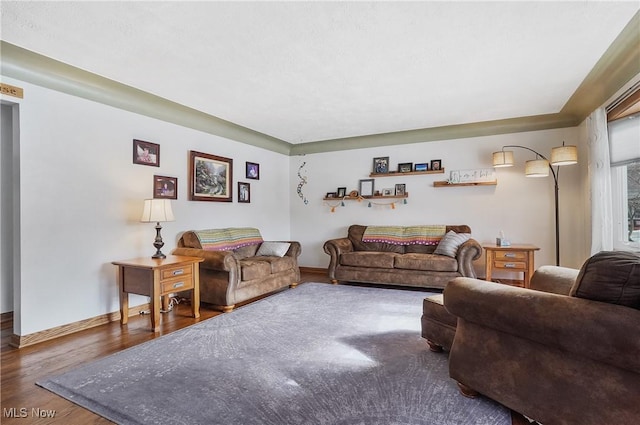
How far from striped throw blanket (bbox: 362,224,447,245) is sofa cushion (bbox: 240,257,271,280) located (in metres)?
1.88

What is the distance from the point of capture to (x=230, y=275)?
360cm

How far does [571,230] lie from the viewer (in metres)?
4.47

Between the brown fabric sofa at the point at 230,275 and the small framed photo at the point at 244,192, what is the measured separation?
1.25 m

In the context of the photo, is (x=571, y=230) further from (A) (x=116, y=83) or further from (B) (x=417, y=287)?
(A) (x=116, y=83)

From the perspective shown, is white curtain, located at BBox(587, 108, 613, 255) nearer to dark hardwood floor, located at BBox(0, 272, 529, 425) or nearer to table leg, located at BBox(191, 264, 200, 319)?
dark hardwood floor, located at BBox(0, 272, 529, 425)

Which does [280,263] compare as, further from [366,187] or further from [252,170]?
[366,187]

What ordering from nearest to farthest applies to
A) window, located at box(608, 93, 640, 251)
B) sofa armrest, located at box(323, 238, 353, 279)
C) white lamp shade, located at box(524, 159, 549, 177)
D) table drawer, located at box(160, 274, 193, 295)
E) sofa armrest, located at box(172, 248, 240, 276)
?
1. window, located at box(608, 93, 640, 251)
2. table drawer, located at box(160, 274, 193, 295)
3. sofa armrest, located at box(172, 248, 240, 276)
4. white lamp shade, located at box(524, 159, 549, 177)
5. sofa armrest, located at box(323, 238, 353, 279)

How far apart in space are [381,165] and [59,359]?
479 cm

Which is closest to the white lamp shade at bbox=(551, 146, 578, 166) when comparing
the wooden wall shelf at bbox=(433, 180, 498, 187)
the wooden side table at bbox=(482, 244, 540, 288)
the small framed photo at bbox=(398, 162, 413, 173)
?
the wooden wall shelf at bbox=(433, 180, 498, 187)

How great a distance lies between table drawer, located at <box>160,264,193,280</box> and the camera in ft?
10.1

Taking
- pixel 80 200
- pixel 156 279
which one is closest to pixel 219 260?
pixel 156 279

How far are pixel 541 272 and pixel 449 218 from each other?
2930mm

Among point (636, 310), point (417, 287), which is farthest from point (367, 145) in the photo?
point (636, 310)

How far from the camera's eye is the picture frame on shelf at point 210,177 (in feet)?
14.2
